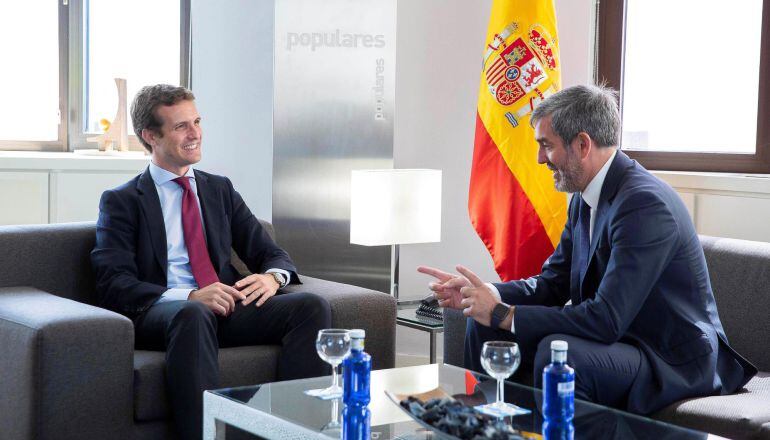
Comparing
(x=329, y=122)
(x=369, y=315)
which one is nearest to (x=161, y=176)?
(x=369, y=315)

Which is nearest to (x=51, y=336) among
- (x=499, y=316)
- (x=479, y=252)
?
(x=499, y=316)

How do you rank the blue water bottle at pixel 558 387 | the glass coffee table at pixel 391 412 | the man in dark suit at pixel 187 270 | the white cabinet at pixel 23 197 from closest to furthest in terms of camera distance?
1. the blue water bottle at pixel 558 387
2. the glass coffee table at pixel 391 412
3. the man in dark suit at pixel 187 270
4. the white cabinet at pixel 23 197

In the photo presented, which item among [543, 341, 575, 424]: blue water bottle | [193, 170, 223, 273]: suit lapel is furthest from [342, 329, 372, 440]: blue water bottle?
[193, 170, 223, 273]: suit lapel

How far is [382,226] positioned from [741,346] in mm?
1305

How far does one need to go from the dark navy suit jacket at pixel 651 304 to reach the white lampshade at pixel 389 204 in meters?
1.06

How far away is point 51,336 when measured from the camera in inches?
100

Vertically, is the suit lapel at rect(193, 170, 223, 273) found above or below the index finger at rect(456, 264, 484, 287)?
above

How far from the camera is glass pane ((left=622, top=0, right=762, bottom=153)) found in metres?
3.92

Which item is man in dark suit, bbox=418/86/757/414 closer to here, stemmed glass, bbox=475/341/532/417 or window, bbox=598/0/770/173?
stemmed glass, bbox=475/341/532/417

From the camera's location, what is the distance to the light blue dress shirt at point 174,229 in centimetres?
319

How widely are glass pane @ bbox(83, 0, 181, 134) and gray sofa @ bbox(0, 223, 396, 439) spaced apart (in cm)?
292

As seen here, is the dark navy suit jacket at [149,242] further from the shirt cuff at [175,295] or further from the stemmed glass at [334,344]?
the stemmed glass at [334,344]

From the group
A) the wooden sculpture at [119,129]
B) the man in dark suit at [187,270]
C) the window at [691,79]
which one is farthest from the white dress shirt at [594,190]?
the wooden sculpture at [119,129]

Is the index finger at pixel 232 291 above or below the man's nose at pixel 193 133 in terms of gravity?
below
